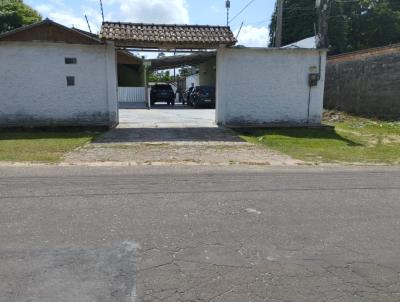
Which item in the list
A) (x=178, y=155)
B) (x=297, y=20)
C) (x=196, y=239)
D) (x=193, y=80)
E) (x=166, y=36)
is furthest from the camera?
(x=297, y=20)

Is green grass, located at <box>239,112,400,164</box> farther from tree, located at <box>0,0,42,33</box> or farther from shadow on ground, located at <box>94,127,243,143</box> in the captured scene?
tree, located at <box>0,0,42,33</box>

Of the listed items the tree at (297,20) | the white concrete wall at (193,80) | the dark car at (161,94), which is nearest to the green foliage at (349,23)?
the tree at (297,20)

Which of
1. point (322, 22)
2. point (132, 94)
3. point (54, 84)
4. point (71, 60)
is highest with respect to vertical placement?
point (322, 22)

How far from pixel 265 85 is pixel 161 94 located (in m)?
18.3

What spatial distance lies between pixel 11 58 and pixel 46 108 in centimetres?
190

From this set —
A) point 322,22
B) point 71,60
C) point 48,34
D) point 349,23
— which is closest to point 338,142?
point 322,22

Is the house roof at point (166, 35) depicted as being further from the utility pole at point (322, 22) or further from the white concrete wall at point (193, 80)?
the white concrete wall at point (193, 80)

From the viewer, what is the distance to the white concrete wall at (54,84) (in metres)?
13.3

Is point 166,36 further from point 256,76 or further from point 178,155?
point 178,155

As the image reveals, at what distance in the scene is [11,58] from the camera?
13.2m

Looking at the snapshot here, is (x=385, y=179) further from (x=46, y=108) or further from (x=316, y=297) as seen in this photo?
(x=46, y=108)

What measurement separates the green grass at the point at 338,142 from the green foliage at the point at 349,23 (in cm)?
3382

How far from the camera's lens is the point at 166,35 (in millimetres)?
14000

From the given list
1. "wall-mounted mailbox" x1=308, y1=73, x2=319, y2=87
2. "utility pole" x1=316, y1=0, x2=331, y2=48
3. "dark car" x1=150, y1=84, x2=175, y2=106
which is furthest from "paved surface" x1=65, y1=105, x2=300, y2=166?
"dark car" x1=150, y1=84, x2=175, y2=106
